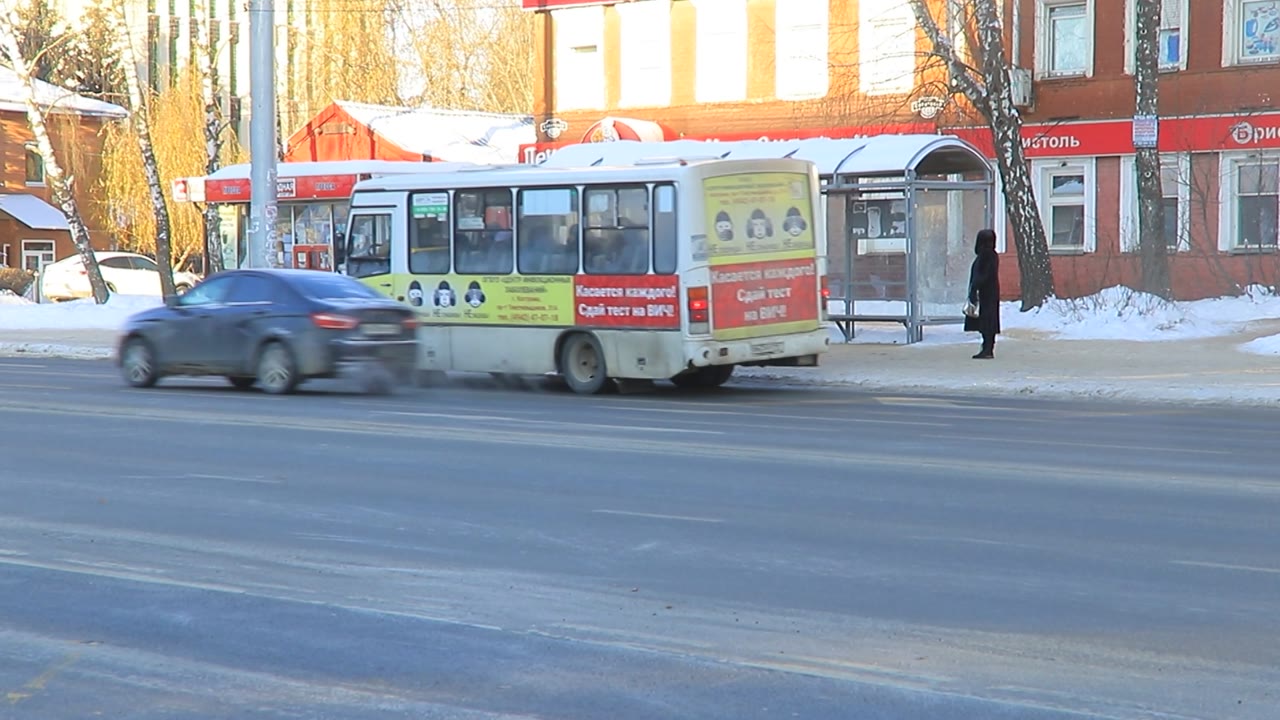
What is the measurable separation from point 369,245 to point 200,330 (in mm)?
3221

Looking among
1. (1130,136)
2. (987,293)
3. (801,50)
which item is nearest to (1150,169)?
(987,293)

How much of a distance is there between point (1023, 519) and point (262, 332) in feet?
40.2

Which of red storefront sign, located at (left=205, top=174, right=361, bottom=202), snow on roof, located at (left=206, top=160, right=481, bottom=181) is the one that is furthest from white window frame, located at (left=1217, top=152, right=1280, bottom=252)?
red storefront sign, located at (left=205, top=174, right=361, bottom=202)

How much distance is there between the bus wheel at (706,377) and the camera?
22.0 metres

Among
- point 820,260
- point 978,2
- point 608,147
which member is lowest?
point 820,260

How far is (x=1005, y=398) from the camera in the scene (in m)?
20.2

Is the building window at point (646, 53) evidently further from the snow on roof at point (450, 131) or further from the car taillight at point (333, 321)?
the car taillight at point (333, 321)

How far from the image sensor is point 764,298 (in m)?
20.6

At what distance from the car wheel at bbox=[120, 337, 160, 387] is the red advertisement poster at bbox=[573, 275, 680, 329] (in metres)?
5.35

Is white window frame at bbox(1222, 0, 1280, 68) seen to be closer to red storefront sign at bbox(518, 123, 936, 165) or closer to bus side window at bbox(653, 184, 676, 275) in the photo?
red storefront sign at bbox(518, 123, 936, 165)

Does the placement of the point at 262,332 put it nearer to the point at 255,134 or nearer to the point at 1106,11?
the point at 255,134

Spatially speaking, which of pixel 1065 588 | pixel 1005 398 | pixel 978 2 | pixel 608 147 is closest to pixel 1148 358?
pixel 1005 398

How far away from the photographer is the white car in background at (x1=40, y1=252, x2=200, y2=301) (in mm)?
48844

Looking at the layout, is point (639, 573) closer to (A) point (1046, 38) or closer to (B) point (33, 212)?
(A) point (1046, 38)
